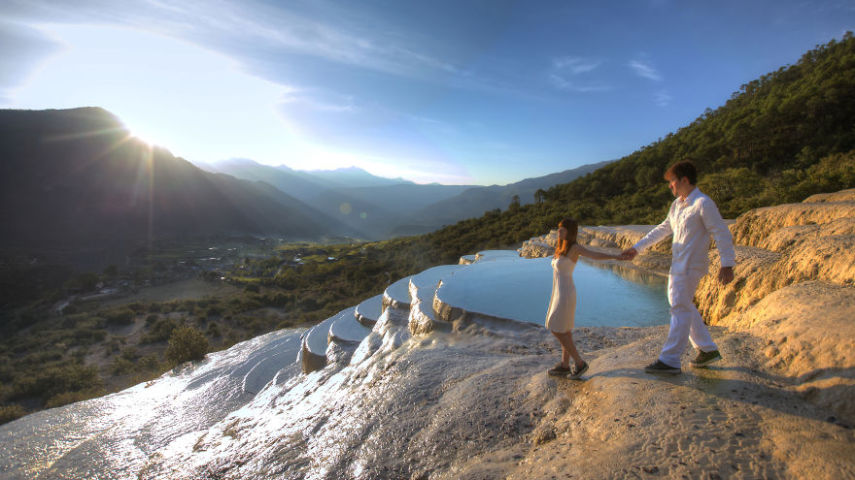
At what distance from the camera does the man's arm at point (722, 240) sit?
107 inches

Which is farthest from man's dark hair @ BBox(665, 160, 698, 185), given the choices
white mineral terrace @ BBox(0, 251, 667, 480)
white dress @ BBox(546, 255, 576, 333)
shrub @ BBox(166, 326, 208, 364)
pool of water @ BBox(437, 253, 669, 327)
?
shrub @ BBox(166, 326, 208, 364)

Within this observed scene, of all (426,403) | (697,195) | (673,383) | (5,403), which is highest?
(697,195)

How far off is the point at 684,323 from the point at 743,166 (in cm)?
2769

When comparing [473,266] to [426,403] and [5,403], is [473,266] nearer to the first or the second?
[426,403]

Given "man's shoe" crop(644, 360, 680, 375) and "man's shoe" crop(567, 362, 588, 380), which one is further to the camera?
"man's shoe" crop(567, 362, 588, 380)

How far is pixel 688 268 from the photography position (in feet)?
9.55

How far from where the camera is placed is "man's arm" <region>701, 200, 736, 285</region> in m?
2.72

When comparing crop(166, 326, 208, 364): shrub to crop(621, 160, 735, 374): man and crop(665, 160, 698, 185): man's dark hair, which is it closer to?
crop(621, 160, 735, 374): man

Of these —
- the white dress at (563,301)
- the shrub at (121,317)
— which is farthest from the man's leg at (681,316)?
the shrub at (121,317)

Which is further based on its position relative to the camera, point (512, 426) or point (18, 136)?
point (18, 136)

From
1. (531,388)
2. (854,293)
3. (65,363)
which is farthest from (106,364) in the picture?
(854,293)

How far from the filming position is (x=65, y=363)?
53.7ft

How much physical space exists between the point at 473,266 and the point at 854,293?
714cm

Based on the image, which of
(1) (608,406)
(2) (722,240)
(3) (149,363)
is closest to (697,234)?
(2) (722,240)
